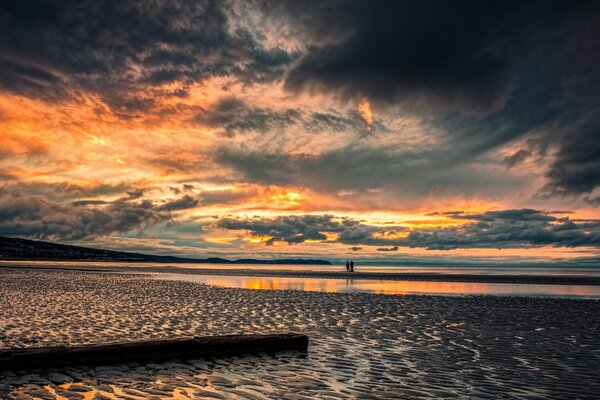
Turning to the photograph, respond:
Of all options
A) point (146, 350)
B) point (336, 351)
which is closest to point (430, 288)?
point (336, 351)

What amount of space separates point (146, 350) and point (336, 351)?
5562mm

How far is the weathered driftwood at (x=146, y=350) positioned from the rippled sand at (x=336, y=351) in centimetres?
34

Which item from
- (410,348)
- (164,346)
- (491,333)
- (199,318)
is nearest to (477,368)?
(410,348)

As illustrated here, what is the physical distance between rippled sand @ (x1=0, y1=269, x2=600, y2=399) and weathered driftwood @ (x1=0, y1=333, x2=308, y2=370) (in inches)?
13.5

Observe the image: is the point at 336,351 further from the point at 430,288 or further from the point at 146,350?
the point at 430,288

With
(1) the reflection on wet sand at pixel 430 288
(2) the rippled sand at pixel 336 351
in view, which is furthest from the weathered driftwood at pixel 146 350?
(1) the reflection on wet sand at pixel 430 288

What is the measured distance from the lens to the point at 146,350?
40.1 feet

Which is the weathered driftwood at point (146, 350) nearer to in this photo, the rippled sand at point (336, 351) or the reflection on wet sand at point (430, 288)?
the rippled sand at point (336, 351)

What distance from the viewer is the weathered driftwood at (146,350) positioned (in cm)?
1088

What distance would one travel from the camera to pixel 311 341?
15914mm

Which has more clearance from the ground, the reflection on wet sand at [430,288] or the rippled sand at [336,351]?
the reflection on wet sand at [430,288]

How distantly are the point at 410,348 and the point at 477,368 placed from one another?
3.05 meters

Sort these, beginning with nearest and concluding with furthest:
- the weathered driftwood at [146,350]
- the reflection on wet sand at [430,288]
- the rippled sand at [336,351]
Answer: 1. the rippled sand at [336,351]
2. the weathered driftwood at [146,350]
3. the reflection on wet sand at [430,288]

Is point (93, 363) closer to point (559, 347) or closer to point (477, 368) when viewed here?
point (477, 368)
